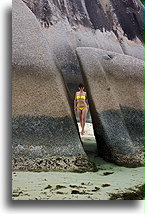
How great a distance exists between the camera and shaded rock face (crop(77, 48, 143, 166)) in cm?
259

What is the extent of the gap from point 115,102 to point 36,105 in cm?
87

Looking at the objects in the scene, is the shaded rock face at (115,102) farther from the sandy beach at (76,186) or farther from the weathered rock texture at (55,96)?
the sandy beach at (76,186)

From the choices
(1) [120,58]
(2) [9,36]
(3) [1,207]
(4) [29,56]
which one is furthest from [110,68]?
(3) [1,207]

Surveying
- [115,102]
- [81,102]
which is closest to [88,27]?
[81,102]

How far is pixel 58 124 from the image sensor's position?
235 centimetres

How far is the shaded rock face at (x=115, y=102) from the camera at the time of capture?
8.49 feet

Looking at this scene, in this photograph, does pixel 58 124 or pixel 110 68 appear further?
pixel 110 68

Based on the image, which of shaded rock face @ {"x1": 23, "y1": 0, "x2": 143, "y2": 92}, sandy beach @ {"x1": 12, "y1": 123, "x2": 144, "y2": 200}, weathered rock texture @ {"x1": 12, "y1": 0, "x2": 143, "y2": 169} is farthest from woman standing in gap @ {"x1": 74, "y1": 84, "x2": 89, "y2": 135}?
sandy beach @ {"x1": 12, "y1": 123, "x2": 144, "y2": 200}

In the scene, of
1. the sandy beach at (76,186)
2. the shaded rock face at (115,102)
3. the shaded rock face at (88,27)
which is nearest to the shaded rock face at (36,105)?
the sandy beach at (76,186)

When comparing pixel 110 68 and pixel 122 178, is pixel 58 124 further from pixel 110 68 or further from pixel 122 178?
pixel 110 68

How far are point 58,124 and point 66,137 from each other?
0.45ft

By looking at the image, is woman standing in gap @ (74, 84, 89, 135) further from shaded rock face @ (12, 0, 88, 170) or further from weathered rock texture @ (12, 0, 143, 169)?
shaded rock face @ (12, 0, 88, 170)

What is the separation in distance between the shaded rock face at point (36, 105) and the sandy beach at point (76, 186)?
0.54ft

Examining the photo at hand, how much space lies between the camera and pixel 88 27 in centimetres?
370
